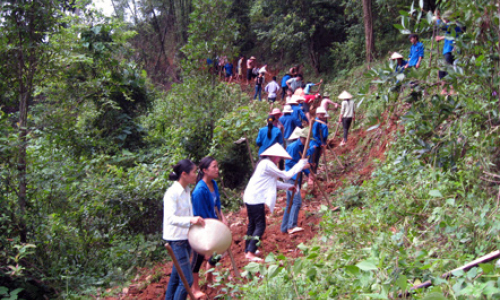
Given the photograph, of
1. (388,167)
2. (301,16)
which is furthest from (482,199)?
(301,16)

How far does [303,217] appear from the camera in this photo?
7.75m

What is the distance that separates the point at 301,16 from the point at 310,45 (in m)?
1.67

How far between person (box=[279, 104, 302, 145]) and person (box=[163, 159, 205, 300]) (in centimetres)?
503

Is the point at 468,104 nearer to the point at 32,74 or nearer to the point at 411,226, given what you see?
the point at 411,226

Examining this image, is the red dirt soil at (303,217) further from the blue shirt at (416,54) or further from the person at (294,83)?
the person at (294,83)

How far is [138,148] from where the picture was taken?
36.6 feet

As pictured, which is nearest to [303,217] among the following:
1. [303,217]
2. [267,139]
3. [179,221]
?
[303,217]

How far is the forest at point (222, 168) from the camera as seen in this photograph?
388cm

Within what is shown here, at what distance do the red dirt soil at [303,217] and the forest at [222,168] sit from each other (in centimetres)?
8

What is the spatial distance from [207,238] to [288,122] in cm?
556

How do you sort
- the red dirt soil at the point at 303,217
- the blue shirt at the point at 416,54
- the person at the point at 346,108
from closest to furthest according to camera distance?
the red dirt soil at the point at 303,217 < the blue shirt at the point at 416,54 < the person at the point at 346,108

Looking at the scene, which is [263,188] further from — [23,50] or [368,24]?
[368,24]

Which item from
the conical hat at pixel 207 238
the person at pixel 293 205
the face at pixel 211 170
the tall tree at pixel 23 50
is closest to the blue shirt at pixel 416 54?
the person at pixel 293 205

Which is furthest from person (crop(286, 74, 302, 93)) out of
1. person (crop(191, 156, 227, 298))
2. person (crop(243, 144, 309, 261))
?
person (crop(191, 156, 227, 298))
